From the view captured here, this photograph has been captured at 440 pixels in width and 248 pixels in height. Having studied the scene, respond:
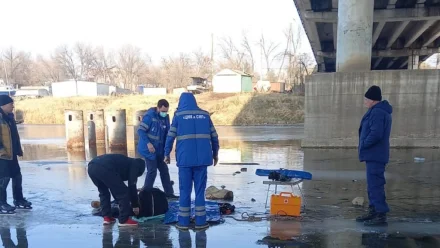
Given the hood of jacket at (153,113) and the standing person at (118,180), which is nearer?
the standing person at (118,180)

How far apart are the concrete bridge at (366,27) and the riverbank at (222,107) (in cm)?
567

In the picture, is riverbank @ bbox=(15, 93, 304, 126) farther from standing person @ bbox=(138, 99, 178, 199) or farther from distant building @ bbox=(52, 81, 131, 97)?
standing person @ bbox=(138, 99, 178, 199)

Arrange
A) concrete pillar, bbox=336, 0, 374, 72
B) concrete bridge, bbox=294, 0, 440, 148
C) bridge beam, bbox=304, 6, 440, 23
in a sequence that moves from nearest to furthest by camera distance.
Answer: concrete bridge, bbox=294, 0, 440, 148 → concrete pillar, bbox=336, 0, 374, 72 → bridge beam, bbox=304, 6, 440, 23

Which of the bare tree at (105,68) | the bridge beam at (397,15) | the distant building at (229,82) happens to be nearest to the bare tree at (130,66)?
the bare tree at (105,68)

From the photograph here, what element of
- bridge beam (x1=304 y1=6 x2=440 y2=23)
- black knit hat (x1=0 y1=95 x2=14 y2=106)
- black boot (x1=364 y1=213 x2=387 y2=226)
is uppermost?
bridge beam (x1=304 y1=6 x2=440 y2=23)

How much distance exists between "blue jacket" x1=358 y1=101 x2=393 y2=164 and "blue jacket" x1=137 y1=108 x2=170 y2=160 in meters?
3.34

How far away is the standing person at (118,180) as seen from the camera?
518cm

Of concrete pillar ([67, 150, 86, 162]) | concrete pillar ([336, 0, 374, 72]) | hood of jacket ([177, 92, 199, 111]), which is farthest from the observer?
concrete pillar ([336, 0, 374, 72])

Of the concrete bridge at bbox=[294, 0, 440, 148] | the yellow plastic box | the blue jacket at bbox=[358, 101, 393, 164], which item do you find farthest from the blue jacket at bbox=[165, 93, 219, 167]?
the concrete bridge at bbox=[294, 0, 440, 148]

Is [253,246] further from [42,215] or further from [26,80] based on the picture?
[26,80]

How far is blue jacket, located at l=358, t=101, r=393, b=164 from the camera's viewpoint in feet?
17.4

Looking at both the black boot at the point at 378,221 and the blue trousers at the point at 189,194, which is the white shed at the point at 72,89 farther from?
the black boot at the point at 378,221

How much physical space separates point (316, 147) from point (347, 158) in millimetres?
2108

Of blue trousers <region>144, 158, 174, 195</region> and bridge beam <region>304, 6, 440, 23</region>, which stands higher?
bridge beam <region>304, 6, 440, 23</region>
